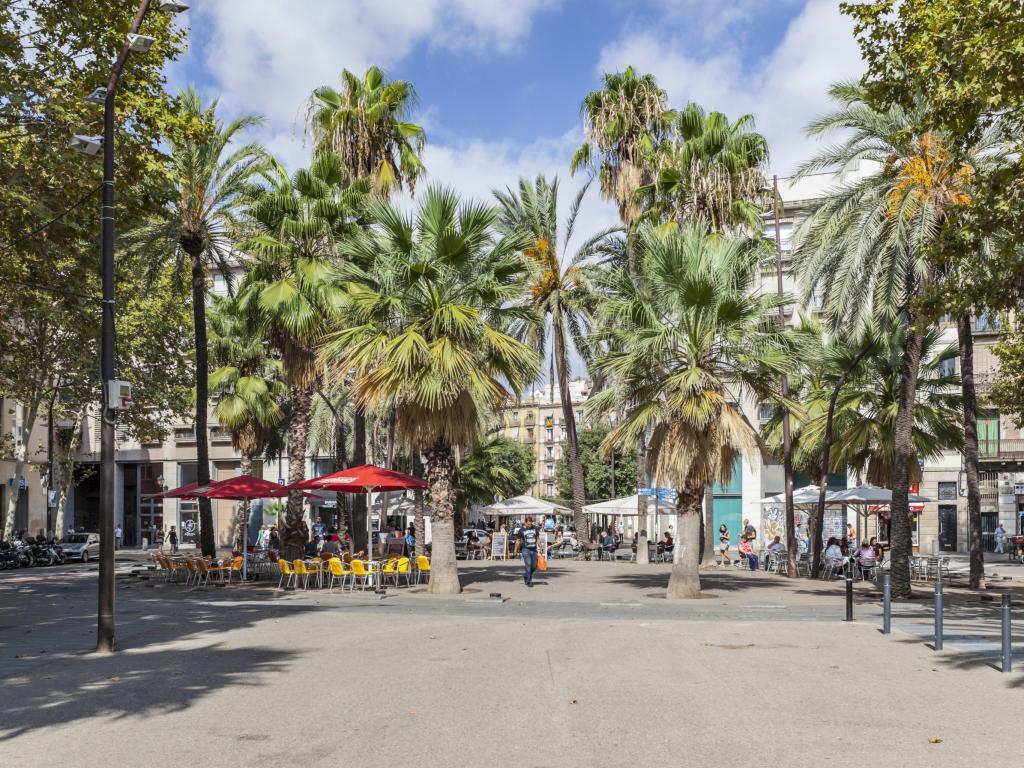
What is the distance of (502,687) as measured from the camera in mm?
10844

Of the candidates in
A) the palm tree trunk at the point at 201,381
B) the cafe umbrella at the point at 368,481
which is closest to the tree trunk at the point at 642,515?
the cafe umbrella at the point at 368,481

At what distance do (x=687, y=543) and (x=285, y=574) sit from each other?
1086 centimetres

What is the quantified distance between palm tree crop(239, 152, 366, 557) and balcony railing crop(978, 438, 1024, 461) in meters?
37.1

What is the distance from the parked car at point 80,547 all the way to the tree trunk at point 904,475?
3453 centimetres

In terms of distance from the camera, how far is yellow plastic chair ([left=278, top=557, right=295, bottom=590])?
2556 cm

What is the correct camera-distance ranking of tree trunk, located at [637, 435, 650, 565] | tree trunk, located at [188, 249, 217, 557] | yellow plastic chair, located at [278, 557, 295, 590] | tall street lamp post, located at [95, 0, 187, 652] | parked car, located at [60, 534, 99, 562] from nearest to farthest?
tall street lamp post, located at [95, 0, 187, 652], yellow plastic chair, located at [278, 557, 295, 590], tree trunk, located at [188, 249, 217, 557], tree trunk, located at [637, 435, 650, 565], parked car, located at [60, 534, 99, 562]

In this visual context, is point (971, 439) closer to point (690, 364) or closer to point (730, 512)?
point (690, 364)

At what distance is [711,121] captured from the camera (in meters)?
30.5

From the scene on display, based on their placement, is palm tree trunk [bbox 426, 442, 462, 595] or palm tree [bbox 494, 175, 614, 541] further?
palm tree [bbox 494, 175, 614, 541]

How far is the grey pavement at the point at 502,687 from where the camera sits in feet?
26.1

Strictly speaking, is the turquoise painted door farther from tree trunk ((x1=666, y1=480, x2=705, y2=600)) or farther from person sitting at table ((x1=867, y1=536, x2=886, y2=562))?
tree trunk ((x1=666, y1=480, x2=705, y2=600))

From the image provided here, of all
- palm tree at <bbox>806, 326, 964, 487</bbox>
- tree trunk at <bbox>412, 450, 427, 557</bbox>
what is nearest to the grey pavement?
palm tree at <bbox>806, 326, 964, 487</bbox>

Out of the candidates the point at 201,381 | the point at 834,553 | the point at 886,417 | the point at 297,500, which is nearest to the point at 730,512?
the point at 834,553

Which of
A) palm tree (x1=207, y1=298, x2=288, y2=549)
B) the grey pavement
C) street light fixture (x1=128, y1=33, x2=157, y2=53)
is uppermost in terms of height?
street light fixture (x1=128, y1=33, x2=157, y2=53)
